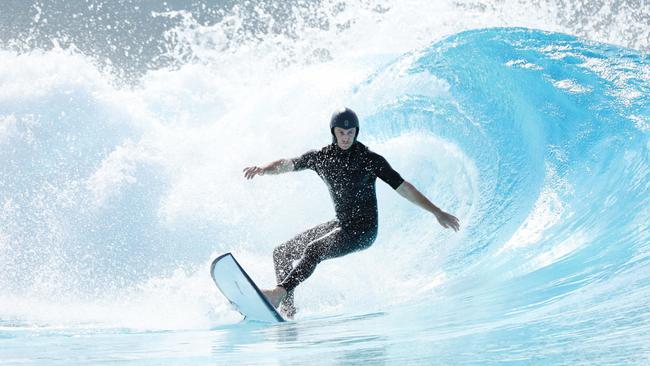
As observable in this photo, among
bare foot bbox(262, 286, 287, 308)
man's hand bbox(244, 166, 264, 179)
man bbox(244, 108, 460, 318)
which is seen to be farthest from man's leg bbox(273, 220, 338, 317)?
man's hand bbox(244, 166, 264, 179)

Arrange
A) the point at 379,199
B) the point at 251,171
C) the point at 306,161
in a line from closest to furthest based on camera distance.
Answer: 1. the point at 251,171
2. the point at 306,161
3. the point at 379,199

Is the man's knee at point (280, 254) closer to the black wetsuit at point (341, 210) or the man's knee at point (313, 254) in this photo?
the black wetsuit at point (341, 210)

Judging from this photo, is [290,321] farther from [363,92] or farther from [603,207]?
[363,92]

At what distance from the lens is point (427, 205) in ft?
15.9

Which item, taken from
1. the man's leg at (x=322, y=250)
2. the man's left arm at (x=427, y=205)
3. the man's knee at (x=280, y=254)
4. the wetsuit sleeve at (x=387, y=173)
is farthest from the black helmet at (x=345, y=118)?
the man's knee at (x=280, y=254)

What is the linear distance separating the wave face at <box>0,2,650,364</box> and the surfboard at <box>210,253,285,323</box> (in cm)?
22

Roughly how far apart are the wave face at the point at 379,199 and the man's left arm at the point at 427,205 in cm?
55

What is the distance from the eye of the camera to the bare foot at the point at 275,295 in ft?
16.0

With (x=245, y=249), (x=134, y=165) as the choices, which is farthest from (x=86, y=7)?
(x=245, y=249)

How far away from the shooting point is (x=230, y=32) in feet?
47.7

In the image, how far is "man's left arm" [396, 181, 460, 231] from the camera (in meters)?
4.75

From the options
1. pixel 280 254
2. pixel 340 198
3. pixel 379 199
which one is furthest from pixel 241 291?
pixel 379 199

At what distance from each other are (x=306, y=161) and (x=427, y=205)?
929 millimetres

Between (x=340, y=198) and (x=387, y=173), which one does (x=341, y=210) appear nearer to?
(x=340, y=198)
